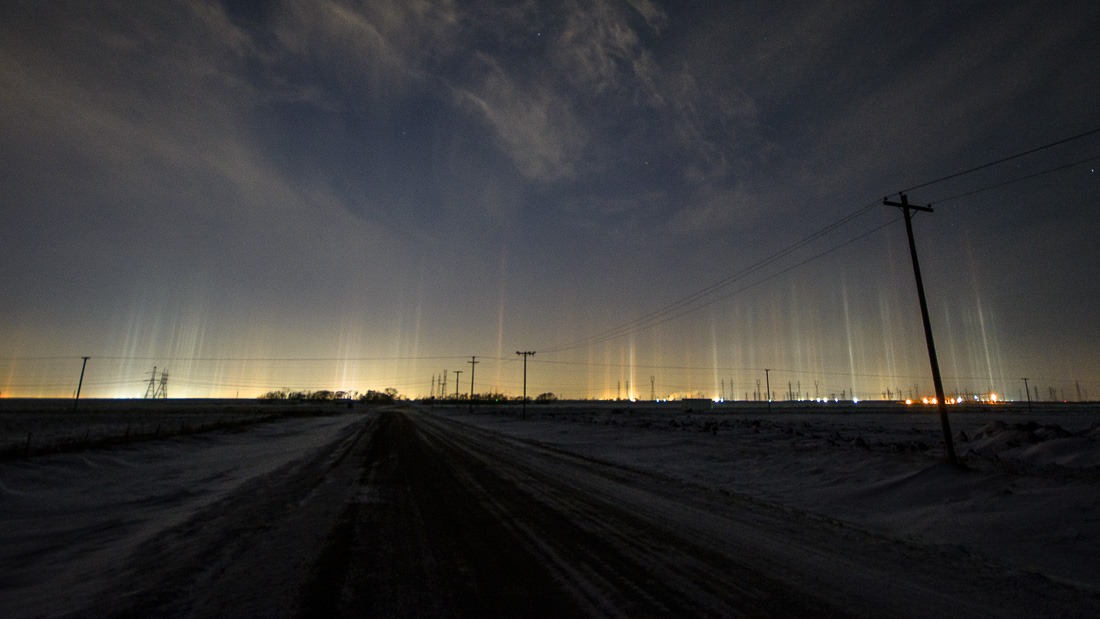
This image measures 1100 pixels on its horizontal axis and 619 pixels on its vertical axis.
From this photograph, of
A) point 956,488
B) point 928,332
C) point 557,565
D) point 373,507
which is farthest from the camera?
point 928,332

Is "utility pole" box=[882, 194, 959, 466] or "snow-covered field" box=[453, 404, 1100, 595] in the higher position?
"utility pole" box=[882, 194, 959, 466]

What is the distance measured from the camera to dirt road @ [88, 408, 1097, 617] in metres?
4.46

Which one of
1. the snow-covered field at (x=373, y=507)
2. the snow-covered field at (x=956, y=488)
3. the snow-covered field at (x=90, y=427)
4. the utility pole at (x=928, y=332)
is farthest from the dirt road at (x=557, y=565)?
the snow-covered field at (x=90, y=427)

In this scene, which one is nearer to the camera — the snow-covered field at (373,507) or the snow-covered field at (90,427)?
the snow-covered field at (373,507)

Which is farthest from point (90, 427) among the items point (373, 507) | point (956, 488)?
point (956, 488)

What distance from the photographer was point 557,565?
5.55m

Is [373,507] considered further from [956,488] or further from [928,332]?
[928,332]

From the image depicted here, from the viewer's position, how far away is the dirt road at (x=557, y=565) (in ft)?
14.6

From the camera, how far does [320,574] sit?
5.22 metres

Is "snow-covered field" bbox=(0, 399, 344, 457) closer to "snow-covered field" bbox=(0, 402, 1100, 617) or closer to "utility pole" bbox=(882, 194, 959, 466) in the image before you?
"snow-covered field" bbox=(0, 402, 1100, 617)

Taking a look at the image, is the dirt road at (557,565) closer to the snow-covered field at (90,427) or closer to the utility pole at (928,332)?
the utility pole at (928,332)

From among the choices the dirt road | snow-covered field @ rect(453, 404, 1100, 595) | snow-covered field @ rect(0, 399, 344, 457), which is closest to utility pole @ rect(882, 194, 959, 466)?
snow-covered field @ rect(453, 404, 1100, 595)

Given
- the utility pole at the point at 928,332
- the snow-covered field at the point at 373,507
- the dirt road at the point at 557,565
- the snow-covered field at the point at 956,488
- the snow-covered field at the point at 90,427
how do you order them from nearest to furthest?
the dirt road at the point at 557,565, the snow-covered field at the point at 373,507, the snow-covered field at the point at 956,488, the utility pole at the point at 928,332, the snow-covered field at the point at 90,427

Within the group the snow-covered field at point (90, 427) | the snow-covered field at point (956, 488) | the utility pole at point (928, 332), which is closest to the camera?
the snow-covered field at point (956, 488)
